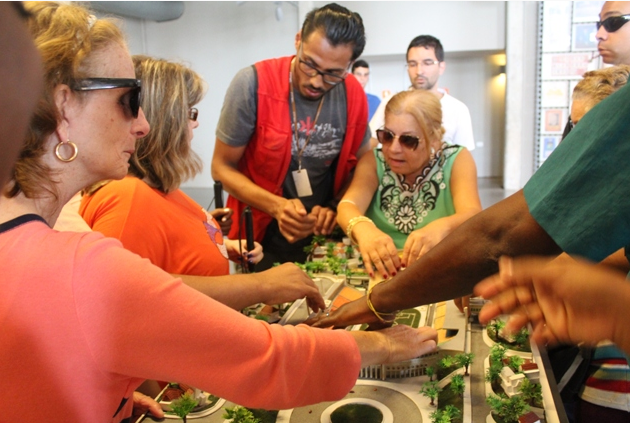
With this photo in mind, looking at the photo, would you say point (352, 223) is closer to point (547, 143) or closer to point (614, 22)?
point (614, 22)

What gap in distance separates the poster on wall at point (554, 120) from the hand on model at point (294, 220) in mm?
7076

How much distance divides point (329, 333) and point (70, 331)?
57cm

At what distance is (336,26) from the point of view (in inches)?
101

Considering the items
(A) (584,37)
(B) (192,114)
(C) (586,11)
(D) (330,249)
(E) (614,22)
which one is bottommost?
(D) (330,249)

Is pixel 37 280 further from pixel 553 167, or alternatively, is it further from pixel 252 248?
pixel 252 248

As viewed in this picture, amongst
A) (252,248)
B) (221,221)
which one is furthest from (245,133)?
(252,248)

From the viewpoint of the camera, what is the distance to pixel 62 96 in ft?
3.68

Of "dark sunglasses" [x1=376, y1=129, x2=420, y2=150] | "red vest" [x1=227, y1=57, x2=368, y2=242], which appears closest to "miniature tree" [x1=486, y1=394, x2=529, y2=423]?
"dark sunglasses" [x1=376, y1=129, x2=420, y2=150]

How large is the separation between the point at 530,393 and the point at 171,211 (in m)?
1.26

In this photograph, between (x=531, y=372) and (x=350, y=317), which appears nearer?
(x=531, y=372)

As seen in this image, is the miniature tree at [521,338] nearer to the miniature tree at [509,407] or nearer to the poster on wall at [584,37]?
the miniature tree at [509,407]

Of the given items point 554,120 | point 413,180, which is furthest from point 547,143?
point 413,180

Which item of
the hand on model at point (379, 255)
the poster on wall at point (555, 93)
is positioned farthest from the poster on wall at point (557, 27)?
the hand on model at point (379, 255)

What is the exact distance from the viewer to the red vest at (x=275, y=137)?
2.80 meters
